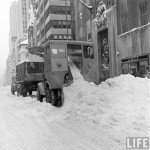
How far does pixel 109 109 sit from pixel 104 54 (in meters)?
21.3

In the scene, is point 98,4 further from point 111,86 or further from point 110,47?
point 111,86

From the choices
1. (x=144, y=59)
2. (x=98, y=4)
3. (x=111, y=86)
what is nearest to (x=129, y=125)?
(x=111, y=86)

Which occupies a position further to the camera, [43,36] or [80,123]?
[43,36]

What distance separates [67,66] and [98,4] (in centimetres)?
2100

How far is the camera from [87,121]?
903 cm

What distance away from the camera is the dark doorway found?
96.5 feet

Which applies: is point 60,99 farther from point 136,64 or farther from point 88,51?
point 136,64

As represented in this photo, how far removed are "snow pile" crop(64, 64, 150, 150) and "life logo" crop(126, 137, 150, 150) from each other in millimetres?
121

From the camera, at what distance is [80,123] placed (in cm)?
896

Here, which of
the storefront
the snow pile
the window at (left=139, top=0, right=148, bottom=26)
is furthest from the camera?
the storefront

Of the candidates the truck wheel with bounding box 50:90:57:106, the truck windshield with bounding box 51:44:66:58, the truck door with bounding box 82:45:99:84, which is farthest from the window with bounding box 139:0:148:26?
the truck wheel with bounding box 50:90:57:106

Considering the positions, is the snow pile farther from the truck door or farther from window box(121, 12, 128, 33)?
window box(121, 12, 128, 33)

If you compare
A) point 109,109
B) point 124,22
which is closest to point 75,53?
point 109,109

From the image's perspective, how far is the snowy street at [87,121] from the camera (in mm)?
6773
